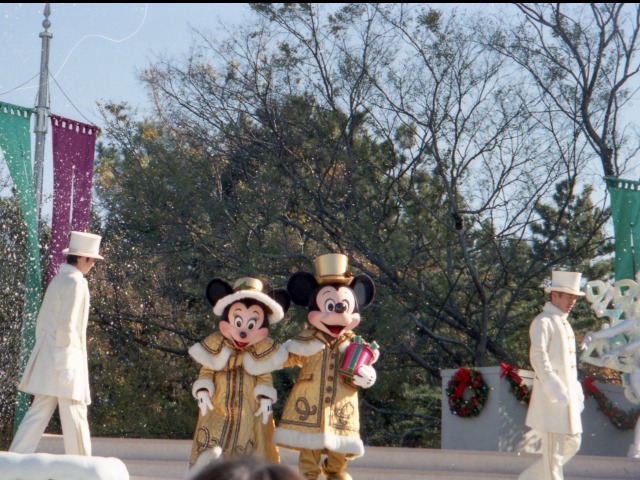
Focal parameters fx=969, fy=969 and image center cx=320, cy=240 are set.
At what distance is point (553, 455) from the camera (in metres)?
7.17

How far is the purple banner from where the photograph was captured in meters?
9.98

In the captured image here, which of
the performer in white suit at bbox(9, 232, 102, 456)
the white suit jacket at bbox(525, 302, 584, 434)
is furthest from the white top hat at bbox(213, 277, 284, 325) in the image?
the white suit jacket at bbox(525, 302, 584, 434)

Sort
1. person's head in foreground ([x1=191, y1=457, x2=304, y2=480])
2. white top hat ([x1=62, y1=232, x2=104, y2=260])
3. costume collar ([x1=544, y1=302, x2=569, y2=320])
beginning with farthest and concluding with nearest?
costume collar ([x1=544, y1=302, x2=569, y2=320]) < white top hat ([x1=62, y1=232, x2=104, y2=260]) < person's head in foreground ([x1=191, y1=457, x2=304, y2=480])

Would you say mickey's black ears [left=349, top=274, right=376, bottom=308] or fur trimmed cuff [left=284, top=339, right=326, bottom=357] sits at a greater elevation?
mickey's black ears [left=349, top=274, right=376, bottom=308]

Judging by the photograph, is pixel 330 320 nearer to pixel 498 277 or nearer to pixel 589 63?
pixel 498 277

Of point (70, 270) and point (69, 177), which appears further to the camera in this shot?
point (69, 177)

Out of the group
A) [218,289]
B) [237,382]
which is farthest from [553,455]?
[218,289]

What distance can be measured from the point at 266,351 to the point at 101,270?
10489 millimetres

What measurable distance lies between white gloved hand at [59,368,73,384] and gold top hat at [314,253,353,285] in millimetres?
1840

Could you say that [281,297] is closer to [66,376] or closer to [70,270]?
[70,270]

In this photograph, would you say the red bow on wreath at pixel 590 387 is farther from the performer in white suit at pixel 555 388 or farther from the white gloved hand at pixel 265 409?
the white gloved hand at pixel 265 409

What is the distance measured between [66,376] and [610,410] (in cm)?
649

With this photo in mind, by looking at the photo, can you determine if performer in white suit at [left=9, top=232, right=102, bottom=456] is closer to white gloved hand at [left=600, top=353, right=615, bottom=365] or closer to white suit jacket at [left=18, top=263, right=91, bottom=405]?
white suit jacket at [left=18, top=263, right=91, bottom=405]

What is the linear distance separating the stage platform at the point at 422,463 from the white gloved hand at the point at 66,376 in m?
2.05
